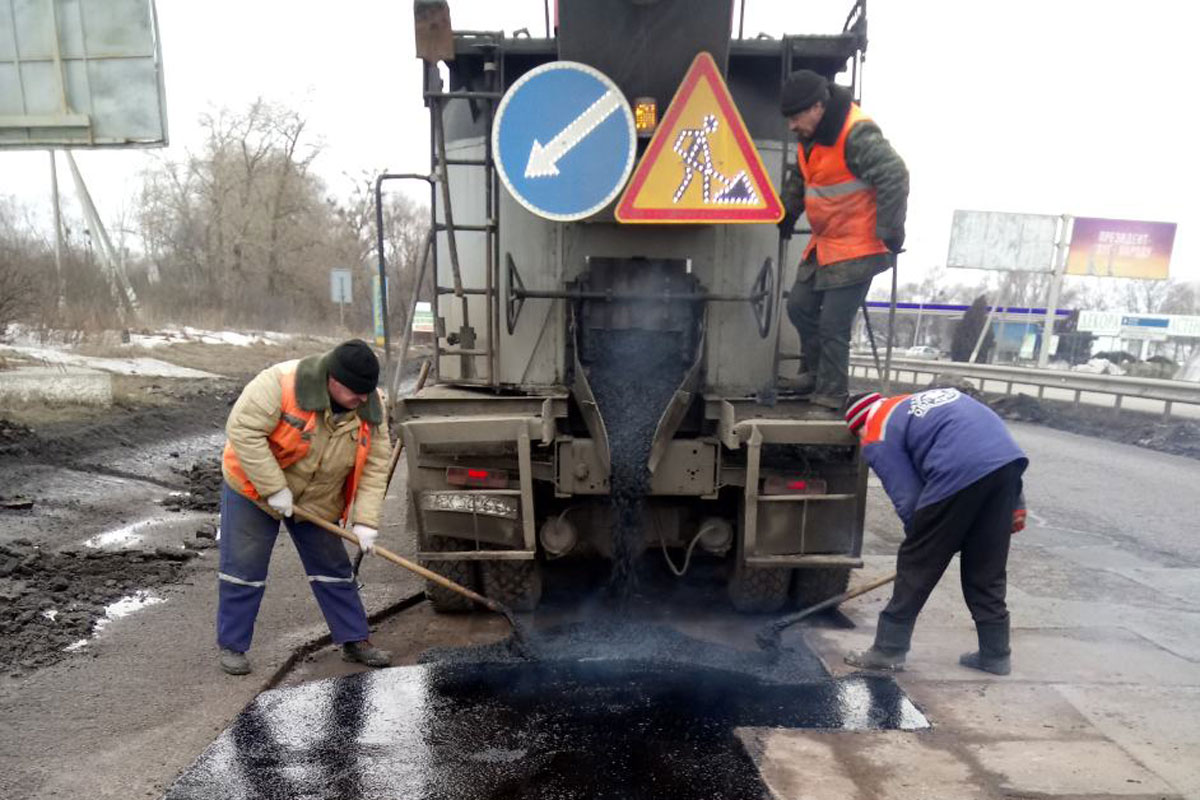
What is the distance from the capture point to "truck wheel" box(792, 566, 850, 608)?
172 inches

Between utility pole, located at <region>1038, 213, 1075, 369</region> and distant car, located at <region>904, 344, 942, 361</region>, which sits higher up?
utility pole, located at <region>1038, 213, 1075, 369</region>

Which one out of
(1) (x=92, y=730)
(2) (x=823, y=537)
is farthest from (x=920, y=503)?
(1) (x=92, y=730)

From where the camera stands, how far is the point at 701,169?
390 cm

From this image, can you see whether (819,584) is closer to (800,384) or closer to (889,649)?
(889,649)

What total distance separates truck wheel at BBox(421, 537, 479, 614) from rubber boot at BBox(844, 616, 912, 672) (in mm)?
1944

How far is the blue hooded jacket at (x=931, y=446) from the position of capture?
3516 millimetres

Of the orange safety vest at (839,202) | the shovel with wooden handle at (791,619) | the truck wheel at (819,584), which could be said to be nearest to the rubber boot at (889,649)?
the shovel with wooden handle at (791,619)

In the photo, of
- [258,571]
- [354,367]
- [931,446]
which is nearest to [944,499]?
[931,446]

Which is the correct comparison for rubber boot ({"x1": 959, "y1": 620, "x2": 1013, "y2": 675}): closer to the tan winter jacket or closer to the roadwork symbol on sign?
the roadwork symbol on sign

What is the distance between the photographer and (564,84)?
3.77 metres

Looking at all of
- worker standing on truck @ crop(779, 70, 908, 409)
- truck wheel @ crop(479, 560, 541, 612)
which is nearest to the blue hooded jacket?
worker standing on truck @ crop(779, 70, 908, 409)

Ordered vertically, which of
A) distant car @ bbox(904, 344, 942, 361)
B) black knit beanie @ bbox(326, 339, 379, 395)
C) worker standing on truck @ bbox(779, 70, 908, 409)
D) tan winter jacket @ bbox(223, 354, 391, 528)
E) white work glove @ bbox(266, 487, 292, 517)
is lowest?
distant car @ bbox(904, 344, 942, 361)

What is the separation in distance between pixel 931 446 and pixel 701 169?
5.42 ft

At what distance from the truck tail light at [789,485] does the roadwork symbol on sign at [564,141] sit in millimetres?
1548
